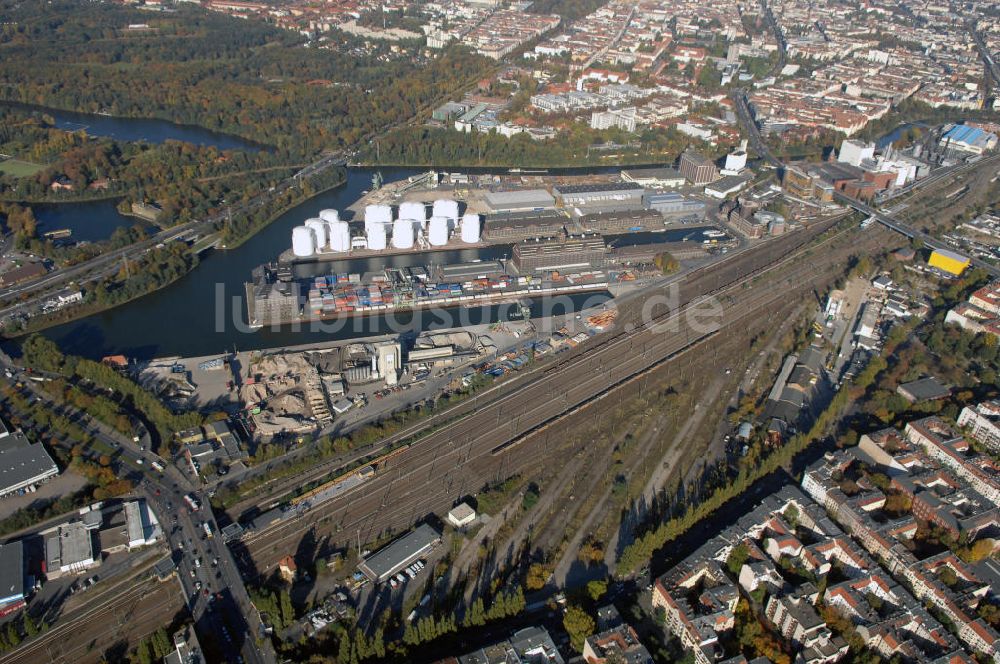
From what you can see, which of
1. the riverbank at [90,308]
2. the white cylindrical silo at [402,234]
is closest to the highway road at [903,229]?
the white cylindrical silo at [402,234]

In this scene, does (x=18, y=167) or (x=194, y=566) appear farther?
(x=18, y=167)

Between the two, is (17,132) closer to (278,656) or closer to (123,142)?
(123,142)

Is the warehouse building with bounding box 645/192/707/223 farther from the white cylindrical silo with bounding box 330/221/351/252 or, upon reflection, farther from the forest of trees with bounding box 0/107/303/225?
the forest of trees with bounding box 0/107/303/225

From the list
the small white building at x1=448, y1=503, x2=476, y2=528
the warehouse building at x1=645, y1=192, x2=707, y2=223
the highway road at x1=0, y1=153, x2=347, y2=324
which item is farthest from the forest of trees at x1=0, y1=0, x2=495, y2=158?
the small white building at x1=448, y1=503, x2=476, y2=528

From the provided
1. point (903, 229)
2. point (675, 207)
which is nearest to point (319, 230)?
point (675, 207)

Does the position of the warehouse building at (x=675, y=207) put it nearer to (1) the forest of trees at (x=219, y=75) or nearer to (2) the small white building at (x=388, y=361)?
(2) the small white building at (x=388, y=361)

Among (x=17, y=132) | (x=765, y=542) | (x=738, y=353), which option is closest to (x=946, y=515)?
(x=765, y=542)

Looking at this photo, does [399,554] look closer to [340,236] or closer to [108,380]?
[108,380]
